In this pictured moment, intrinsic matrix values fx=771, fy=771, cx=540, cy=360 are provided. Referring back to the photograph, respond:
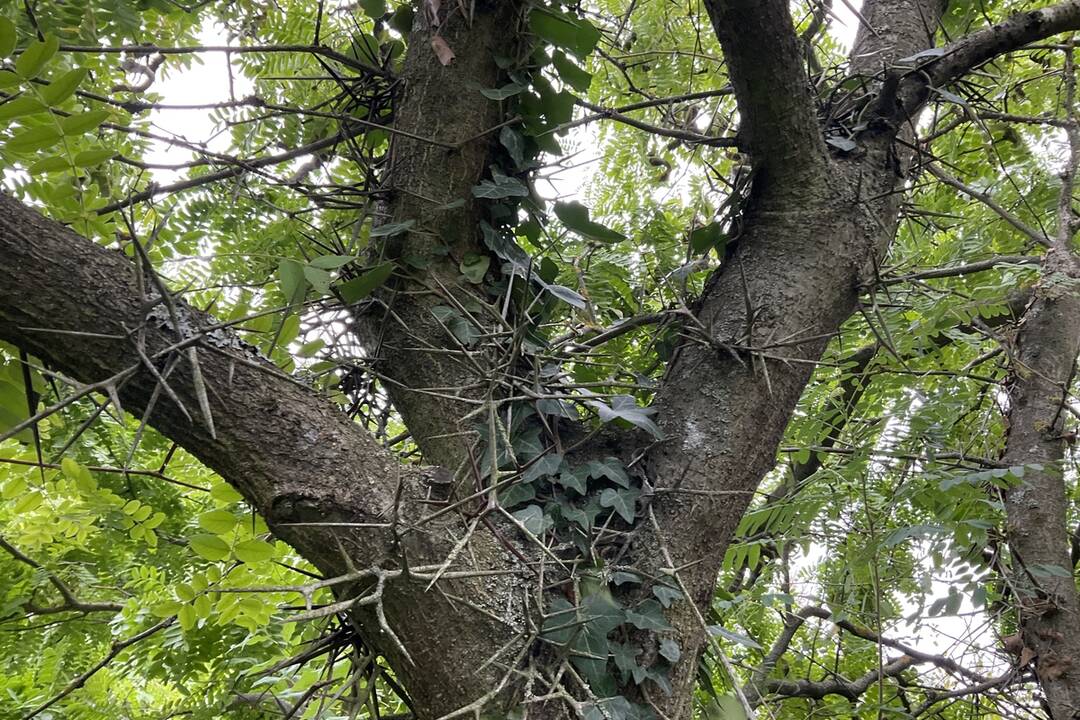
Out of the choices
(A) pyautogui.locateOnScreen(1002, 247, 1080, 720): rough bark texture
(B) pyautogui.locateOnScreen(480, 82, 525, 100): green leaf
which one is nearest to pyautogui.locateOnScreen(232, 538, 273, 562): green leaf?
(B) pyautogui.locateOnScreen(480, 82, 525, 100): green leaf

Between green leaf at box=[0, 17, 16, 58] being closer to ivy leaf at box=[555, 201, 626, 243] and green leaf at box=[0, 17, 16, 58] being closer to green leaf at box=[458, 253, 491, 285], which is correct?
green leaf at box=[458, 253, 491, 285]

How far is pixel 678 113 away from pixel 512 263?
1.52 metres

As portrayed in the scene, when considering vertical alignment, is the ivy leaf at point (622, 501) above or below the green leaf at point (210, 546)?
below

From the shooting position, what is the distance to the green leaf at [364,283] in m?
1.26

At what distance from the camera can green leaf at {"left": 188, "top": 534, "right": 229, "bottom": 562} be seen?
1206mm

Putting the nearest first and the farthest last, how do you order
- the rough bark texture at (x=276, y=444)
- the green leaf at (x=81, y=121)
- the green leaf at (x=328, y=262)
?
the rough bark texture at (x=276, y=444)
the green leaf at (x=81, y=121)
the green leaf at (x=328, y=262)

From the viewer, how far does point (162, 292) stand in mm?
884

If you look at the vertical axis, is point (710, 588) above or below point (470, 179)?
below

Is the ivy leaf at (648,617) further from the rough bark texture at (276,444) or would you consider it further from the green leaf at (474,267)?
the green leaf at (474,267)

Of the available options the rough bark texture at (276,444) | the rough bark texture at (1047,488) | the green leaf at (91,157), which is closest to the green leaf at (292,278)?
the rough bark texture at (276,444)

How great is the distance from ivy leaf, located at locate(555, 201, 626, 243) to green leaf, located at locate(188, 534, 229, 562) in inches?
32.2

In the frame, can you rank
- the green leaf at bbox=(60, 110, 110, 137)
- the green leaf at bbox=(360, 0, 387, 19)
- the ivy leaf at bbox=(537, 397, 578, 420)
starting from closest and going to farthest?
the green leaf at bbox=(60, 110, 110, 137) → the ivy leaf at bbox=(537, 397, 578, 420) → the green leaf at bbox=(360, 0, 387, 19)

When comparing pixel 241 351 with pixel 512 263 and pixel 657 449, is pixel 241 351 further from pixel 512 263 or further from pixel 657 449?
pixel 657 449

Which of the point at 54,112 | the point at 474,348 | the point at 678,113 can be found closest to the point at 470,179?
the point at 474,348
